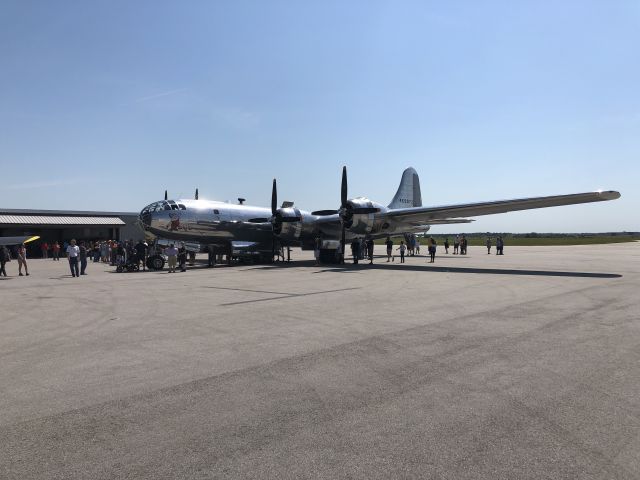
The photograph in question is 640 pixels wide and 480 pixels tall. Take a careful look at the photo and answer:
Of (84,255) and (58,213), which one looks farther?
(58,213)

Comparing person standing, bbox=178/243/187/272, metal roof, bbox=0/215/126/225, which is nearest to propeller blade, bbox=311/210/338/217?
person standing, bbox=178/243/187/272

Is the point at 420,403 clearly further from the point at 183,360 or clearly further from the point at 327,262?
the point at 327,262

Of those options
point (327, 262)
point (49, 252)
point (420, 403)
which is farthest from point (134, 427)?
point (49, 252)

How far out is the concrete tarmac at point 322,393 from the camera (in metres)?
3.79

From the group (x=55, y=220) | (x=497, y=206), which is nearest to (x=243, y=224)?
(x=497, y=206)

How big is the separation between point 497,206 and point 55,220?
4224 cm

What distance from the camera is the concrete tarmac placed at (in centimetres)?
379

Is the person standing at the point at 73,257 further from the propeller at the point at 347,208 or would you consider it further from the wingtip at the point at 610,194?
the wingtip at the point at 610,194

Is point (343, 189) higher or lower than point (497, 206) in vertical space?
higher

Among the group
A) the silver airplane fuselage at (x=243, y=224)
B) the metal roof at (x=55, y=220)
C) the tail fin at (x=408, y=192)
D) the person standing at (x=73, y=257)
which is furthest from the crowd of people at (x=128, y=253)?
the tail fin at (x=408, y=192)

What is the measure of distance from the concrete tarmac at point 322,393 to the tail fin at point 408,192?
28.3m

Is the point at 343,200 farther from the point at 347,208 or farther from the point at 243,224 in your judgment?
the point at 243,224

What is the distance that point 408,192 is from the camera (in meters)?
40.1

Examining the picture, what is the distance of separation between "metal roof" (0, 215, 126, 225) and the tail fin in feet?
100
